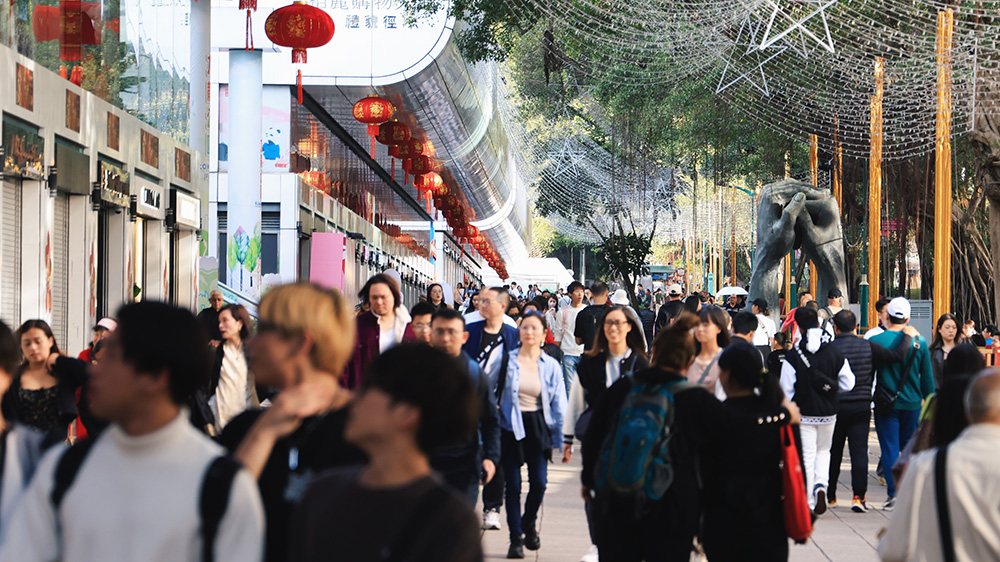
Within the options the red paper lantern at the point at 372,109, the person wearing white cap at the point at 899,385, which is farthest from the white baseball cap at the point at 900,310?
the red paper lantern at the point at 372,109

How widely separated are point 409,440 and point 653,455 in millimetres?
→ 2432

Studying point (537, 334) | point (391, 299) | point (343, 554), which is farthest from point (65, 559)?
point (537, 334)

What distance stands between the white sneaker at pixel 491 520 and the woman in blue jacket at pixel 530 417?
766 millimetres

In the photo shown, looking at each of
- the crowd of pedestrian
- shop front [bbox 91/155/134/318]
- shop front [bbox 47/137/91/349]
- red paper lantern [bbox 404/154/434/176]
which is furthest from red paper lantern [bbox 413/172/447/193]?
the crowd of pedestrian

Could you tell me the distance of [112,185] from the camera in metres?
13.5

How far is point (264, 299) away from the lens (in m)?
2.86

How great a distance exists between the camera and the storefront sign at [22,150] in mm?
10469

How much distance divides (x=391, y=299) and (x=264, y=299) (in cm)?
408

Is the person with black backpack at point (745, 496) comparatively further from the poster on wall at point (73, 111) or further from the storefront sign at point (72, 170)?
the poster on wall at point (73, 111)

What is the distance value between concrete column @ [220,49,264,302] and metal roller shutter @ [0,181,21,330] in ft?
33.7

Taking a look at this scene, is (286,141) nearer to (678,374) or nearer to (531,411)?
(531,411)

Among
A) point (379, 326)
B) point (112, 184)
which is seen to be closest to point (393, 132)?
point (112, 184)

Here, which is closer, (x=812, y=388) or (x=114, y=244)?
(x=812, y=388)

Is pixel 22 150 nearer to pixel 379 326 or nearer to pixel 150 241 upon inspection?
pixel 150 241
